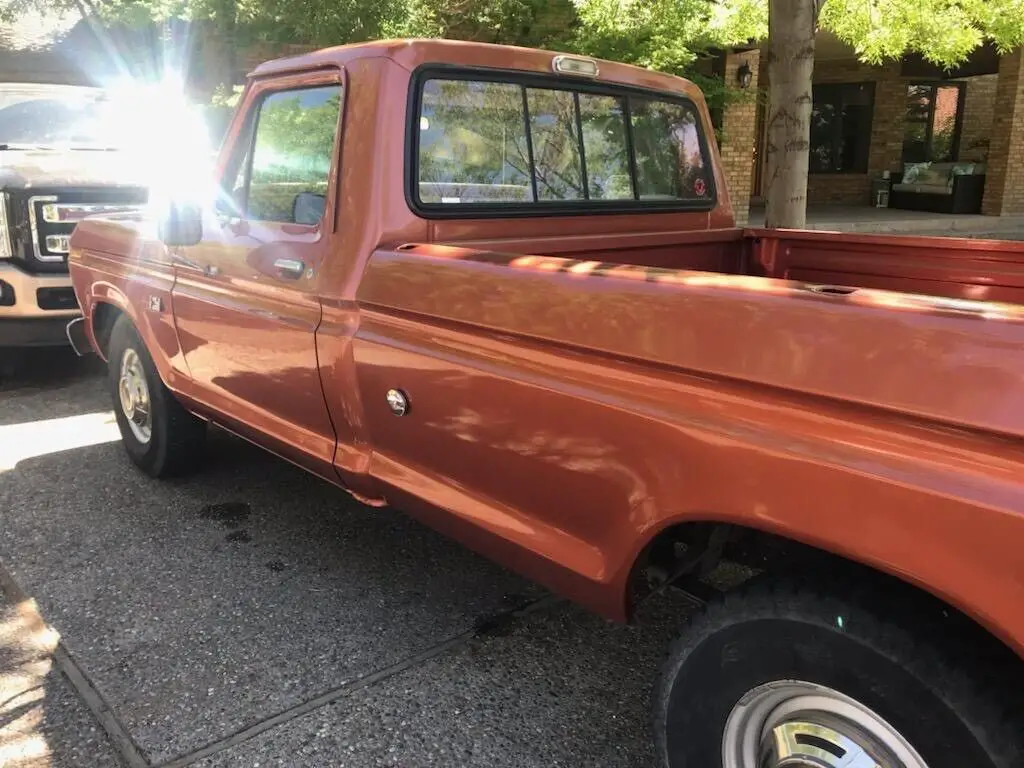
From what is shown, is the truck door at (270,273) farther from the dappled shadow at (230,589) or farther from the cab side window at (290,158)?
the dappled shadow at (230,589)

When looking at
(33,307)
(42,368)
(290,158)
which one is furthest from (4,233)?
(290,158)

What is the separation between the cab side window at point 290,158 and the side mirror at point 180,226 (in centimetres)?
19

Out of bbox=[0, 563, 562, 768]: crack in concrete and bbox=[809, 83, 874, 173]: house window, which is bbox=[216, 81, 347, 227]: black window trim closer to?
bbox=[0, 563, 562, 768]: crack in concrete

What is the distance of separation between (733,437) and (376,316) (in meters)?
1.32

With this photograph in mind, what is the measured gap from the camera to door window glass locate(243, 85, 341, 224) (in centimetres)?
311

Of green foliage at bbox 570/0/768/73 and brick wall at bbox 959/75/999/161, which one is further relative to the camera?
brick wall at bbox 959/75/999/161

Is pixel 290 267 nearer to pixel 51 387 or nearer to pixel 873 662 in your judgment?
pixel 873 662

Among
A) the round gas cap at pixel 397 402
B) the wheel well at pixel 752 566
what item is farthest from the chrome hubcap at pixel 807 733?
the round gas cap at pixel 397 402

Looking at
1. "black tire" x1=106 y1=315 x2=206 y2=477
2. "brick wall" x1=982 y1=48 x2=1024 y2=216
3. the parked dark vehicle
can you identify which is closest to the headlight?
the parked dark vehicle

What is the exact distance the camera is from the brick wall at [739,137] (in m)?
14.1

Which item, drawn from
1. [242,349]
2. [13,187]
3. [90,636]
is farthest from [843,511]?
[13,187]

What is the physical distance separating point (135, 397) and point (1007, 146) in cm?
1773

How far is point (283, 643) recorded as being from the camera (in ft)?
10.5

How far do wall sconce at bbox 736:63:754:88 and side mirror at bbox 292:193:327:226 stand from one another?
12.3 m
